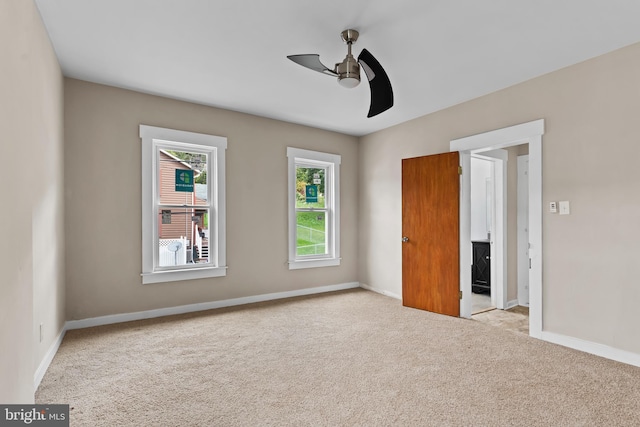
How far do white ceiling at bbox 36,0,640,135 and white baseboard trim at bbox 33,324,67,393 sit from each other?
8.44 ft

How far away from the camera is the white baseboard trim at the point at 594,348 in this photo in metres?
2.73

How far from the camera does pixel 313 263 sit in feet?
17.1

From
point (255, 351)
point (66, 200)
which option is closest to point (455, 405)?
point (255, 351)

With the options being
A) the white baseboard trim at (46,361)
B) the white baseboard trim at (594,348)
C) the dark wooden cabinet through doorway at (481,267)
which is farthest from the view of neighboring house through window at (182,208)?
the dark wooden cabinet through doorway at (481,267)

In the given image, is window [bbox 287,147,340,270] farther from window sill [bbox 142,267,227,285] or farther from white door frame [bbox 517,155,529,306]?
white door frame [bbox 517,155,529,306]

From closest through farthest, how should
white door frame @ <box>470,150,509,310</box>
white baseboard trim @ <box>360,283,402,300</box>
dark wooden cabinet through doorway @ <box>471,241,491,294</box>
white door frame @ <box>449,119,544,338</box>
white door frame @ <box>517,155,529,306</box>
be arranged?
white door frame @ <box>449,119,544,338</box> → white door frame @ <box>470,150,509,310</box> → white door frame @ <box>517,155,529,306</box> → white baseboard trim @ <box>360,283,402,300</box> → dark wooden cabinet through doorway @ <box>471,241,491,294</box>

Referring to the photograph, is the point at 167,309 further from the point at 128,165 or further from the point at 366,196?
the point at 366,196

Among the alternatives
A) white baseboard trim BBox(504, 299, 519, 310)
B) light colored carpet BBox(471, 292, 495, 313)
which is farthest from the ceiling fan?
white baseboard trim BBox(504, 299, 519, 310)

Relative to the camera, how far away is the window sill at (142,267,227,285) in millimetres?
3912

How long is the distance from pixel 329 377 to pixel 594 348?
7.81 ft

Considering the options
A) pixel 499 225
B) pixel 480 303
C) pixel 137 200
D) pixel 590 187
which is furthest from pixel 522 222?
pixel 137 200

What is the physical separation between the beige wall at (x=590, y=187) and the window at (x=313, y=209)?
8.33 ft

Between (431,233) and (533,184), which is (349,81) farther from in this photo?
(431,233)

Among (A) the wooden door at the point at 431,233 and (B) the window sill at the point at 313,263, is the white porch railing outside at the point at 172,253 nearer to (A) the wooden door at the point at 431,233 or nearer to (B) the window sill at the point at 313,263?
(B) the window sill at the point at 313,263
